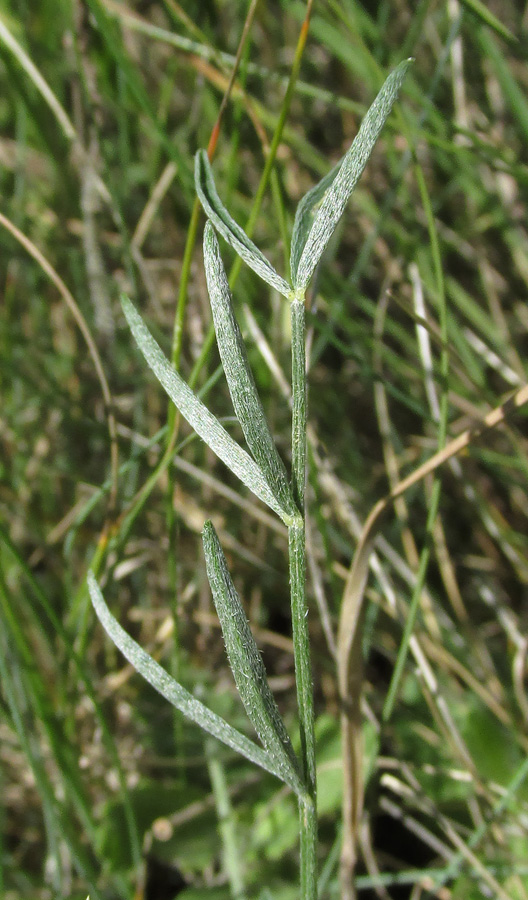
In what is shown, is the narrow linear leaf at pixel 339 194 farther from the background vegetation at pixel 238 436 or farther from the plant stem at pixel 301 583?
the background vegetation at pixel 238 436

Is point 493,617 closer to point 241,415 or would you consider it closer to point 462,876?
point 462,876

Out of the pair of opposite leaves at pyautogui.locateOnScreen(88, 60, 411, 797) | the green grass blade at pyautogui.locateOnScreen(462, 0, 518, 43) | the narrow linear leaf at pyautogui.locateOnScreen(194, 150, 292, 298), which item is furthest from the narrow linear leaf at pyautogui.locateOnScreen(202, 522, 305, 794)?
the green grass blade at pyautogui.locateOnScreen(462, 0, 518, 43)

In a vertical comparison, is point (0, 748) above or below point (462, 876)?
above

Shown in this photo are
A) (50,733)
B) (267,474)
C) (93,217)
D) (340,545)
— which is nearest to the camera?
(267,474)

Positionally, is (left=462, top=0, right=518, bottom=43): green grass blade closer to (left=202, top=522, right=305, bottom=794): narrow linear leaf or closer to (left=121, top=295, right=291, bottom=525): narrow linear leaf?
(left=121, top=295, right=291, bottom=525): narrow linear leaf

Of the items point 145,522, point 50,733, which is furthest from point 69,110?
point 50,733
